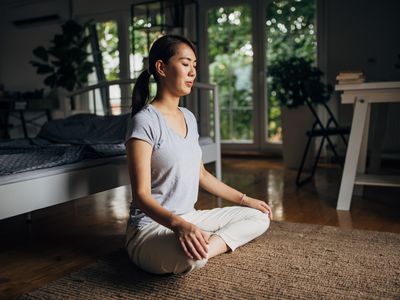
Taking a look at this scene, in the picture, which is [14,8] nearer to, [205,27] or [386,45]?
[205,27]

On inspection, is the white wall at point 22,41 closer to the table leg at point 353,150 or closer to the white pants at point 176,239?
the table leg at point 353,150

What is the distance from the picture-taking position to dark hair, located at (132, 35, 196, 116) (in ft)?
4.94

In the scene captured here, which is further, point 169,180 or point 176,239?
point 169,180

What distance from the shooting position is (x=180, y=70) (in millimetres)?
1506

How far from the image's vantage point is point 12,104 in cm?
582

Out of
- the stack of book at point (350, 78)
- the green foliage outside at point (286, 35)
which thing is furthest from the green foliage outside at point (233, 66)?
the stack of book at point (350, 78)

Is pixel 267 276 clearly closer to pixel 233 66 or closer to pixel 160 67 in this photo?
pixel 160 67

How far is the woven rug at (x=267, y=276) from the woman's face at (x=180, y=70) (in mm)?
620

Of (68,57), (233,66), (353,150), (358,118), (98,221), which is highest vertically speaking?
(68,57)

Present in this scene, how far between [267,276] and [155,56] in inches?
32.1

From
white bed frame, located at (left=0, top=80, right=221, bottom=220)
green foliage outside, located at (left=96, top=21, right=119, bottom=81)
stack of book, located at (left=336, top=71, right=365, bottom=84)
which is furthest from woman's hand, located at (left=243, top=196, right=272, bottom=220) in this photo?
green foliage outside, located at (left=96, top=21, right=119, bottom=81)

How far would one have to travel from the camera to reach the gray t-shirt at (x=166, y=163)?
58.4 inches

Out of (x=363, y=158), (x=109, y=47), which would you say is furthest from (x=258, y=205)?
(x=109, y=47)

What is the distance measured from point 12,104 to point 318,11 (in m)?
3.90
